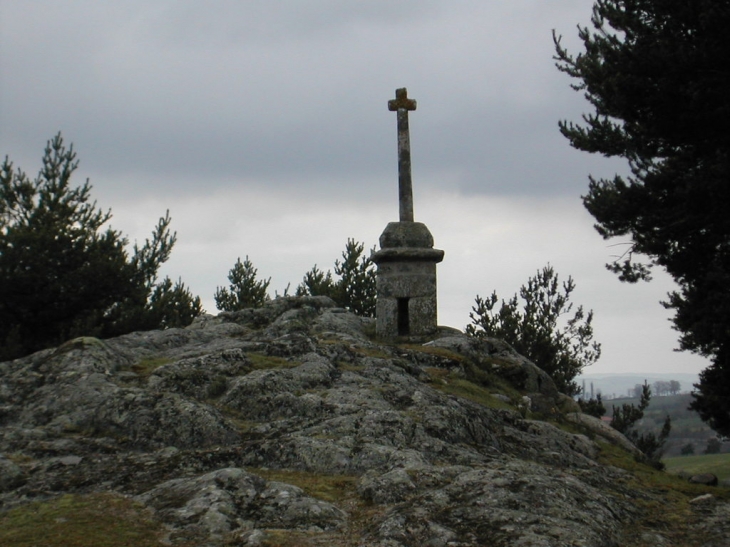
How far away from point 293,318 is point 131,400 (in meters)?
8.06

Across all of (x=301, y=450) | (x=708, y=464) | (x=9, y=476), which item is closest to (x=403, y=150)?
(x=301, y=450)

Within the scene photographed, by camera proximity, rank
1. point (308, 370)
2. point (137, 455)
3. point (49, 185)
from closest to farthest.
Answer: point (137, 455) < point (308, 370) < point (49, 185)

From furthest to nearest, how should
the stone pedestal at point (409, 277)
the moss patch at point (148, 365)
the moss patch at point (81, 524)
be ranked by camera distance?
the stone pedestal at point (409, 277) → the moss patch at point (148, 365) → the moss patch at point (81, 524)

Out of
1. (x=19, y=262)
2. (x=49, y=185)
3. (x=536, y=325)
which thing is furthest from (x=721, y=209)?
(x=49, y=185)

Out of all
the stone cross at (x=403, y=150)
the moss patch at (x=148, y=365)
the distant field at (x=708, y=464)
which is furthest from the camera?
the distant field at (x=708, y=464)

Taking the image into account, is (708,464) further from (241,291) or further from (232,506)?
(232,506)

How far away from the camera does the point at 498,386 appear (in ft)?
49.0

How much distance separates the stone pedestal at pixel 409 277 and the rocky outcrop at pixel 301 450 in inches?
141

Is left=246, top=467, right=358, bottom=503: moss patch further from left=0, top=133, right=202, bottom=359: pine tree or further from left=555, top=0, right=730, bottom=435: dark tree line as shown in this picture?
left=0, top=133, right=202, bottom=359: pine tree

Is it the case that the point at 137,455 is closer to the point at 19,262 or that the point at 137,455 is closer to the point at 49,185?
the point at 19,262

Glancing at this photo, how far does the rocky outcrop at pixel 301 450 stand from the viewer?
701 cm

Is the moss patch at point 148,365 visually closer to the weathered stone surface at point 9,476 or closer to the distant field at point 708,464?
the weathered stone surface at point 9,476

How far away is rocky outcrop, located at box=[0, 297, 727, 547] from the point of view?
23.0 feet

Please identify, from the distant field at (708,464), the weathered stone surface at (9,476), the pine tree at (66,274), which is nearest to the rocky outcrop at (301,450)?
the weathered stone surface at (9,476)
